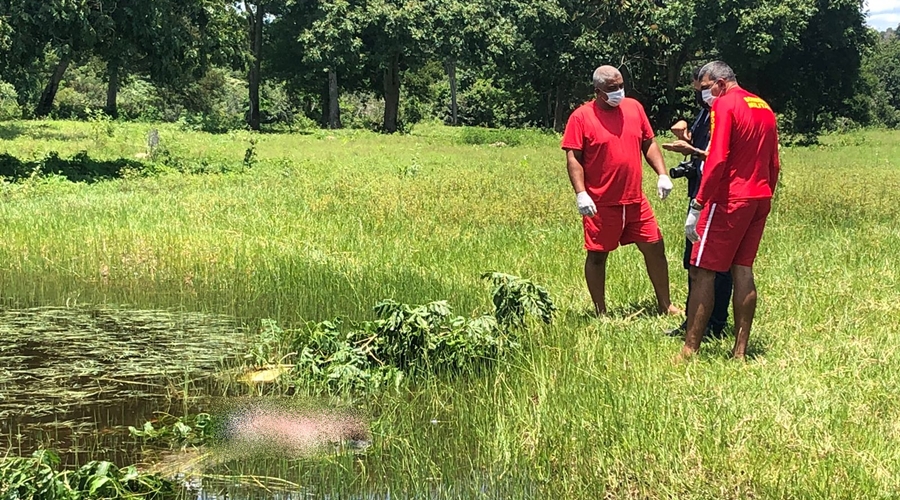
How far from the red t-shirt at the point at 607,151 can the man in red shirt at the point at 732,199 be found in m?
Result: 0.96

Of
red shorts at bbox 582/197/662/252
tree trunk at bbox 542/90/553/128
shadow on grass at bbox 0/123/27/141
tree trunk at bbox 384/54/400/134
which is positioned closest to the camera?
red shorts at bbox 582/197/662/252

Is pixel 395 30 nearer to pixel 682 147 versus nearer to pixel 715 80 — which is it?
pixel 682 147

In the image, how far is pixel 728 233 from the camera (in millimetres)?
5672

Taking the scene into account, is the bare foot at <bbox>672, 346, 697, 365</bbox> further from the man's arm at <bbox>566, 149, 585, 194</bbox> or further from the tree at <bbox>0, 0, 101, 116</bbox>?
the tree at <bbox>0, 0, 101, 116</bbox>

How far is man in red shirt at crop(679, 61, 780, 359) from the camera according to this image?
219 inches

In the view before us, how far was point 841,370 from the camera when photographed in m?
5.41

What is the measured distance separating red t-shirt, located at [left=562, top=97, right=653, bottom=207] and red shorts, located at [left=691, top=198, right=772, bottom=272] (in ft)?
3.55

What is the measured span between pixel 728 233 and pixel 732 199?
0.22 meters

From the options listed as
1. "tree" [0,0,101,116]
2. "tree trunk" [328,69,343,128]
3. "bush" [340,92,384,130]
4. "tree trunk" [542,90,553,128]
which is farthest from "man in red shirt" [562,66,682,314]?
"bush" [340,92,384,130]

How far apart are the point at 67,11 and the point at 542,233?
9.49 metres

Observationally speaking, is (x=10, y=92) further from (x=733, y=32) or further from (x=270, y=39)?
(x=733, y=32)

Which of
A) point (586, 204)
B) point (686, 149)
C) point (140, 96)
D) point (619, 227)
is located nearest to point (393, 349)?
point (586, 204)

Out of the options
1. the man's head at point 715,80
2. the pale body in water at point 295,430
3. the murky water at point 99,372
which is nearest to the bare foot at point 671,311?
the man's head at point 715,80

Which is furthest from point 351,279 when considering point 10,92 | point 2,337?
point 10,92
